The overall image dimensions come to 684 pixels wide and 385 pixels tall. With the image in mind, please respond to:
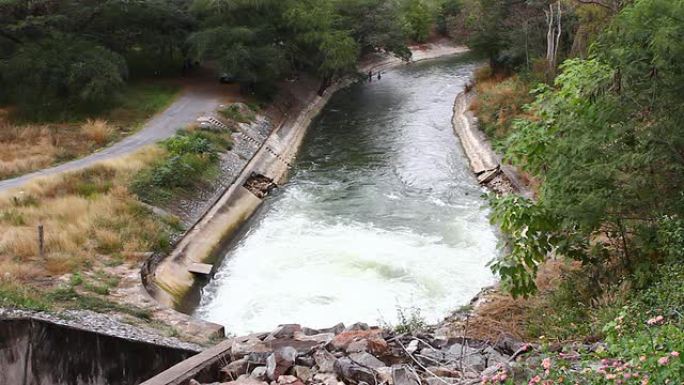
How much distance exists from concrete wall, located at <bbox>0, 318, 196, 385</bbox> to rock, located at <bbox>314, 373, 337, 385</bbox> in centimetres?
344

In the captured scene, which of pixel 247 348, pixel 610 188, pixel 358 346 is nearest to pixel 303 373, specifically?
pixel 358 346

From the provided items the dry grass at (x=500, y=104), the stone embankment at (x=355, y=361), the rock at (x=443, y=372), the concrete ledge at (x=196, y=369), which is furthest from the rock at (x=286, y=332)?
the dry grass at (x=500, y=104)

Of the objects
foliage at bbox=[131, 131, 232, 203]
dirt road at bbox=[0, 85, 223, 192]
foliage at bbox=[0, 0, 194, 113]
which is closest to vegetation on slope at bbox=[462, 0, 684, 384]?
foliage at bbox=[131, 131, 232, 203]

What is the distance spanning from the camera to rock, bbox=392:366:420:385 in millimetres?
8047

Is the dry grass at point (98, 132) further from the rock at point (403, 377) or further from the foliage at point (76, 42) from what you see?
the rock at point (403, 377)

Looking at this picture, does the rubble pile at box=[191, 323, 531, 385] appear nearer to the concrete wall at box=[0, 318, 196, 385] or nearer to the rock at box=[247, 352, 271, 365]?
the rock at box=[247, 352, 271, 365]

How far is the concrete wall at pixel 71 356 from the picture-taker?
403 inches

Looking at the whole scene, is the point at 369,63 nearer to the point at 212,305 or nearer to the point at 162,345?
the point at 212,305

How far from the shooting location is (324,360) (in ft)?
29.6

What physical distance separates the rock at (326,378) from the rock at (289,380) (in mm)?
243

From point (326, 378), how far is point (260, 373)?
3.28ft

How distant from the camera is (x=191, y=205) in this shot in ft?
74.3

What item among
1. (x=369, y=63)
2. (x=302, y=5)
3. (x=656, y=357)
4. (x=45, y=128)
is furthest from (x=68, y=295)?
(x=369, y=63)

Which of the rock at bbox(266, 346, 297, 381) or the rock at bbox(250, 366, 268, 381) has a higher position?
the rock at bbox(266, 346, 297, 381)
